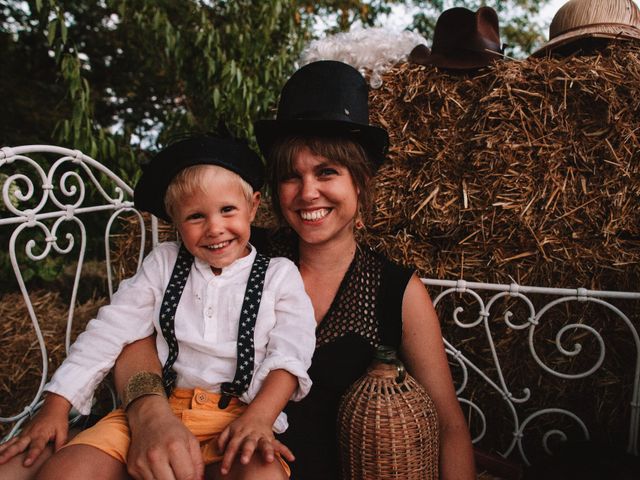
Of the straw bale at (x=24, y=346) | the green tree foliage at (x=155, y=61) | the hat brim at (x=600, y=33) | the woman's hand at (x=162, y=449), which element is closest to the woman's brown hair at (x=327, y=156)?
the woman's hand at (x=162, y=449)

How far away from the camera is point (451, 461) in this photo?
171cm

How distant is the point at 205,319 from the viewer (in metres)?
1.71

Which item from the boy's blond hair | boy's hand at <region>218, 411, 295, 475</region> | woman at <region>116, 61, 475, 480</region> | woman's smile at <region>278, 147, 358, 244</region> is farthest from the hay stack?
boy's hand at <region>218, 411, 295, 475</region>

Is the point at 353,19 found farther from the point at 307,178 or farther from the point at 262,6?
the point at 307,178

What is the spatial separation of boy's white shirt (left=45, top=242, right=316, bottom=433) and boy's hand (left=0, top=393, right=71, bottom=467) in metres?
0.04

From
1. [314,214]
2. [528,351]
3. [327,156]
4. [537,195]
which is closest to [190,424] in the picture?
[314,214]

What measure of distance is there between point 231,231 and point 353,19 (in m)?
5.50

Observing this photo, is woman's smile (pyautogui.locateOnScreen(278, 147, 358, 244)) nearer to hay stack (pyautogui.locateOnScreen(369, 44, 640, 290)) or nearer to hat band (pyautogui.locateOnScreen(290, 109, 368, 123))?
hat band (pyautogui.locateOnScreen(290, 109, 368, 123))

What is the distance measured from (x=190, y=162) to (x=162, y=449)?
91 cm

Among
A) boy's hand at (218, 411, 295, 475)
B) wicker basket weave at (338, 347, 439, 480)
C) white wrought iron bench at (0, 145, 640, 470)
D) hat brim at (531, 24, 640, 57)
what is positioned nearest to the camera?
boy's hand at (218, 411, 295, 475)

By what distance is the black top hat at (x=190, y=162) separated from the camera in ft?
5.63

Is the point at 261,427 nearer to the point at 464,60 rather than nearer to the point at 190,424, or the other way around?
the point at 190,424

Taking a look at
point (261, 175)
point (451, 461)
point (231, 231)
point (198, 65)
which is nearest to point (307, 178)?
point (261, 175)

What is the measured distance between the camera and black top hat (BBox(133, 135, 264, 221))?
5.63 ft
